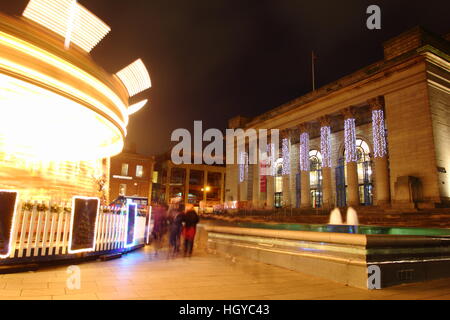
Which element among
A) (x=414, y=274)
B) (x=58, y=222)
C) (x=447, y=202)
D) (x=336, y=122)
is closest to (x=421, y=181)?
(x=447, y=202)

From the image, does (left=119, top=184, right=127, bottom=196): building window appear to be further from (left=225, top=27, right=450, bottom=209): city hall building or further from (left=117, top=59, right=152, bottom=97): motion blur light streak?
(left=117, top=59, right=152, bottom=97): motion blur light streak

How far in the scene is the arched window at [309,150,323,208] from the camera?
35375mm

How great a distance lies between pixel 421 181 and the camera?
70.8ft

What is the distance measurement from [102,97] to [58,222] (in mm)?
3418

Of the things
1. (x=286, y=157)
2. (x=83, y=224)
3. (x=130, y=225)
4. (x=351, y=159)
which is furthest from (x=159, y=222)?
(x=286, y=157)

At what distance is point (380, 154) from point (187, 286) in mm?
24316

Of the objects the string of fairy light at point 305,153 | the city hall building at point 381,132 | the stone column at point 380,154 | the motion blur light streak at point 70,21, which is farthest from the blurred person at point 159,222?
the string of fairy light at point 305,153

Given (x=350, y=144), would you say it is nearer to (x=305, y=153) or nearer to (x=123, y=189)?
(x=305, y=153)

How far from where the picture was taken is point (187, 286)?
211 inches

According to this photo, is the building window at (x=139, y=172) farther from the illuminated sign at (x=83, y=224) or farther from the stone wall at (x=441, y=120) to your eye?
the illuminated sign at (x=83, y=224)

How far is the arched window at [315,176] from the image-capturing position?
35375 millimetres

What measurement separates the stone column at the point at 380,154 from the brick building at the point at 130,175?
106ft

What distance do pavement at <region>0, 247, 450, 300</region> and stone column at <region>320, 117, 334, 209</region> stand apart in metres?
24.4

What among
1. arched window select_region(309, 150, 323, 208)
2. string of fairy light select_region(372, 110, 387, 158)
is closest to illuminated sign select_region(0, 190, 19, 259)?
string of fairy light select_region(372, 110, 387, 158)
